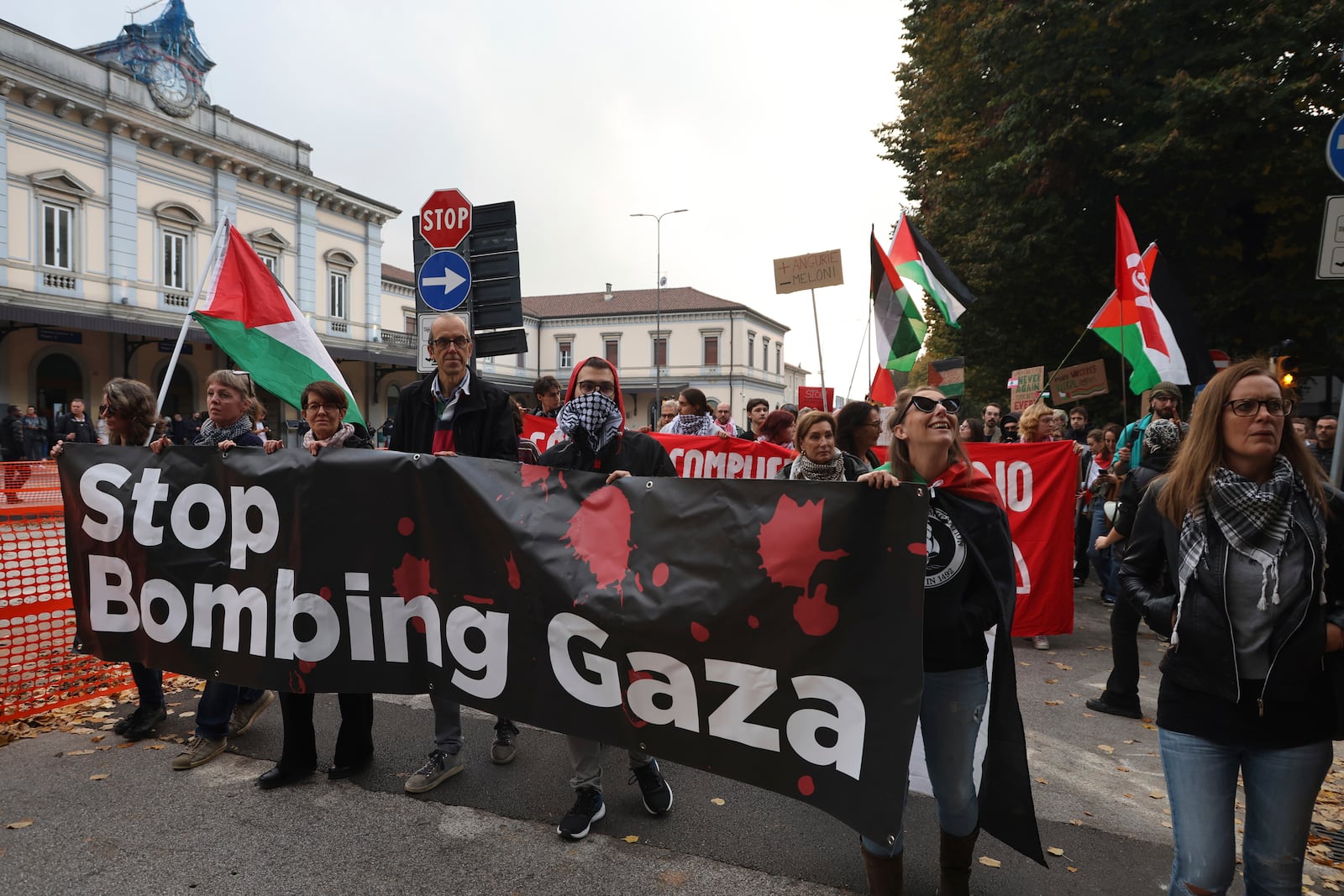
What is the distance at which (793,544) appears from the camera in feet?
9.00

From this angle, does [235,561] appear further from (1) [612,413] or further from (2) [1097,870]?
(2) [1097,870]

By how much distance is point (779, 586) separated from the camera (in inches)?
108

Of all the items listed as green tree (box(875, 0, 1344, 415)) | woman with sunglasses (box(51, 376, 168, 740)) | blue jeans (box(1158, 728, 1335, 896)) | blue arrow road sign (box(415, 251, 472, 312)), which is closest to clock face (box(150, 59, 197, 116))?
green tree (box(875, 0, 1344, 415))

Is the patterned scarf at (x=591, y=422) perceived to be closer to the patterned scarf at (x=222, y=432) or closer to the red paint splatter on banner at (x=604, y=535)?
the red paint splatter on banner at (x=604, y=535)

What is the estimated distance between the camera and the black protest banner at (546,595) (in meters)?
2.61

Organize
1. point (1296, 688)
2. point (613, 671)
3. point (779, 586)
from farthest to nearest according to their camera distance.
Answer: point (613, 671), point (779, 586), point (1296, 688)

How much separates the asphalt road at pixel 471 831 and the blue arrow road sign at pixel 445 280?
13.7 feet

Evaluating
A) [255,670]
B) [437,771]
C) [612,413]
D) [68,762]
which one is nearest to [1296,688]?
[612,413]

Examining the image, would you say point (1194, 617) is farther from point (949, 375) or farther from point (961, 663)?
point (949, 375)

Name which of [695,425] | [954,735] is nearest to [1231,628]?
[954,735]

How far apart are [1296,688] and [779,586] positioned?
1.44m

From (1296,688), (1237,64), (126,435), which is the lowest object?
(1296,688)

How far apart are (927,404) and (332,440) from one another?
9.38ft

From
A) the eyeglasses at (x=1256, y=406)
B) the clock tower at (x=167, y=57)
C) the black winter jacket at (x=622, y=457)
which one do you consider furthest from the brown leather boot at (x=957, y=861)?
the clock tower at (x=167, y=57)
